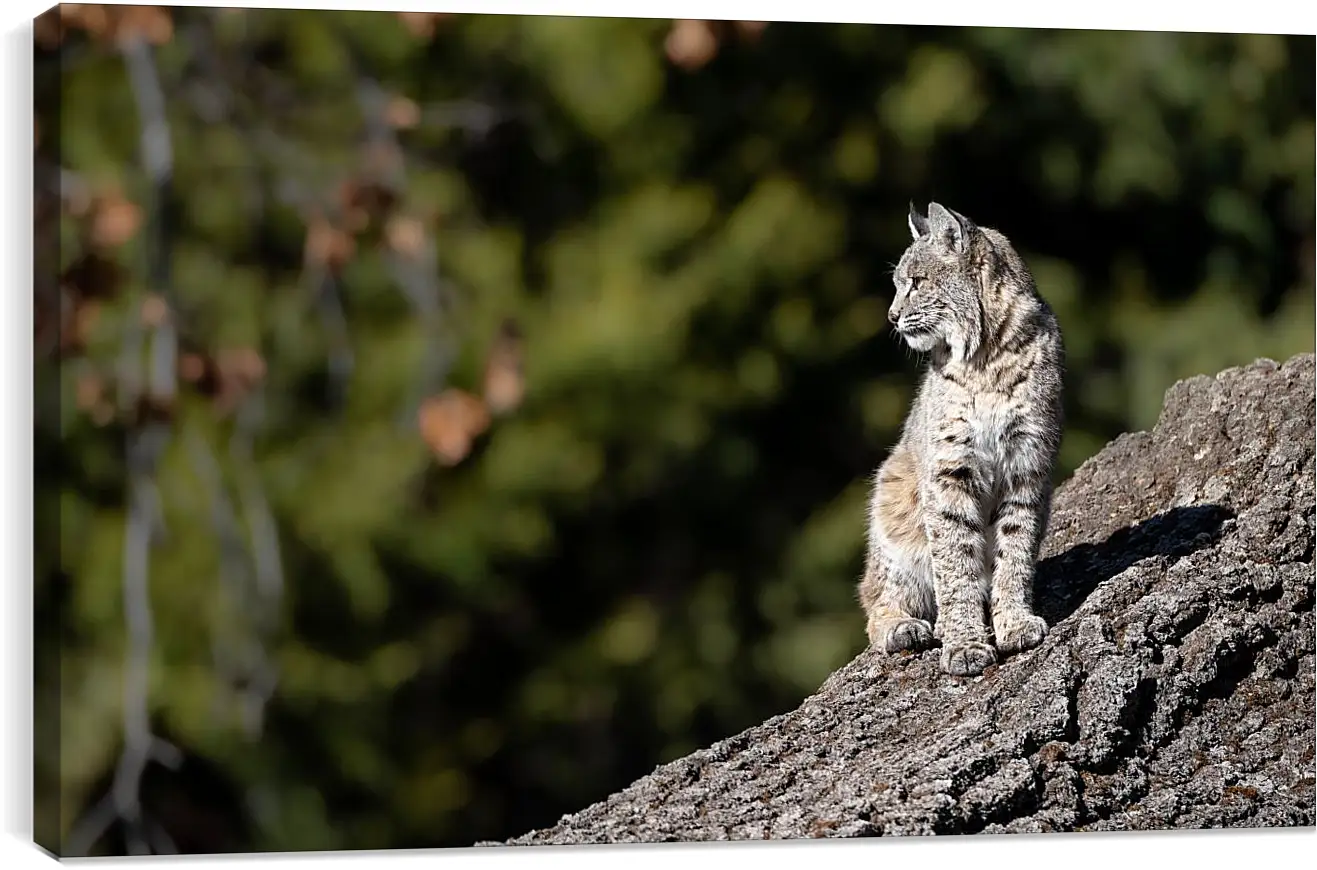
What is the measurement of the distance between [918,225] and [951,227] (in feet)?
0.35

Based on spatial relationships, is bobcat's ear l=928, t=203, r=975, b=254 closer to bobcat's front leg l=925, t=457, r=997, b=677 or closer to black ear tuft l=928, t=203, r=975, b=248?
black ear tuft l=928, t=203, r=975, b=248

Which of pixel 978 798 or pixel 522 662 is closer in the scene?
pixel 978 798

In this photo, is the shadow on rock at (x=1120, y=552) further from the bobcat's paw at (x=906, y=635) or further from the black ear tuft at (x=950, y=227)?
the black ear tuft at (x=950, y=227)

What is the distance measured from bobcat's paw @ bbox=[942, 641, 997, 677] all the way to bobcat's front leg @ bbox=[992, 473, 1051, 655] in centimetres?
4

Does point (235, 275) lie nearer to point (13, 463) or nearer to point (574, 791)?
point (13, 463)

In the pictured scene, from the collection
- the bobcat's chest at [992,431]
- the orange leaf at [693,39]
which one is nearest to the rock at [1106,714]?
the bobcat's chest at [992,431]

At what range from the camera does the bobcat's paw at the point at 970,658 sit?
400 centimetres

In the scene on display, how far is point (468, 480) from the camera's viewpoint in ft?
17.0

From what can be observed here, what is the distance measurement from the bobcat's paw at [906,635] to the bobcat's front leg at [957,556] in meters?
0.07

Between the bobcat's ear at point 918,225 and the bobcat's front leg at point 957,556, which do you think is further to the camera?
the bobcat's ear at point 918,225

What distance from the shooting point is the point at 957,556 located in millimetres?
4070

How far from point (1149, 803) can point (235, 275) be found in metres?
2.42

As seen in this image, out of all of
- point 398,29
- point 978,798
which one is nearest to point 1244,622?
point 978,798

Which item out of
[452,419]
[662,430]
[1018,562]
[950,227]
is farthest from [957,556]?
[662,430]
